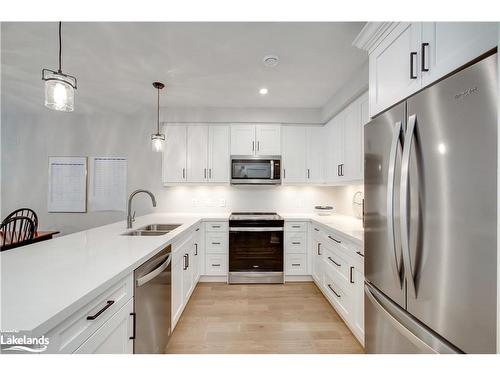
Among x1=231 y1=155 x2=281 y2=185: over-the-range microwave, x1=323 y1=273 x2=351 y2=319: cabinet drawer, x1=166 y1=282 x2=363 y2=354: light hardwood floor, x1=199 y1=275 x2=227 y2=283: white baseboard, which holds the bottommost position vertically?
x1=166 y1=282 x2=363 y2=354: light hardwood floor

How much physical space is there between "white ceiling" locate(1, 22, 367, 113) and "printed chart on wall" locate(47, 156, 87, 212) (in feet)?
3.18

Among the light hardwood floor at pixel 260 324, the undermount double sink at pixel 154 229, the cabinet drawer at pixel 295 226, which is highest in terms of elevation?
the undermount double sink at pixel 154 229

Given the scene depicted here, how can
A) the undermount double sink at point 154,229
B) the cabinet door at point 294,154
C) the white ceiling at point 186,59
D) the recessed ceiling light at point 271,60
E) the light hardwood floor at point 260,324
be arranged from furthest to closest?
the cabinet door at point 294,154
the undermount double sink at point 154,229
the recessed ceiling light at point 271,60
the light hardwood floor at point 260,324
the white ceiling at point 186,59

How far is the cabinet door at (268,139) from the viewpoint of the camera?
335 centimetres

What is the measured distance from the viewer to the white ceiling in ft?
5.55

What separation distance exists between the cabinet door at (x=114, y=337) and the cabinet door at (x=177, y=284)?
727 millimetres

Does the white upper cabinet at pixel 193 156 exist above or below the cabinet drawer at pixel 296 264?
above

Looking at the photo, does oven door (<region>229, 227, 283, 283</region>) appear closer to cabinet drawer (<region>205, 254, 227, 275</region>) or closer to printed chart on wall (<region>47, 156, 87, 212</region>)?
cabinet drawer (<region>205, 254, 227, 275</region>)

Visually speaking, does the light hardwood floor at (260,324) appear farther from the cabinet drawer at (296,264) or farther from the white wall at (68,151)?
the white wall at (68,151)

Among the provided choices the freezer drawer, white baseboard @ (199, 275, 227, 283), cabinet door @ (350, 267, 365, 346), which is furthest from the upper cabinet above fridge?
white baseboard @ (199, 275, 227, 283)

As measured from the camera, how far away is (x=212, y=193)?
3629mm

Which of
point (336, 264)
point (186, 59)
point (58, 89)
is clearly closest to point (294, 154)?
point (336, 264)

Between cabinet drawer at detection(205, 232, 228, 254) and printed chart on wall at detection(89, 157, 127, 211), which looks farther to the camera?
printed chart on wall at detection(89, 157, 127, 211)

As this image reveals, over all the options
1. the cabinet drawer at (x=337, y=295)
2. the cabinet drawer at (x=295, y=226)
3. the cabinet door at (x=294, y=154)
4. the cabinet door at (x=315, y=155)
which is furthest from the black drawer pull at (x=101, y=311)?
the cabinet door at (x=315, y=155)
